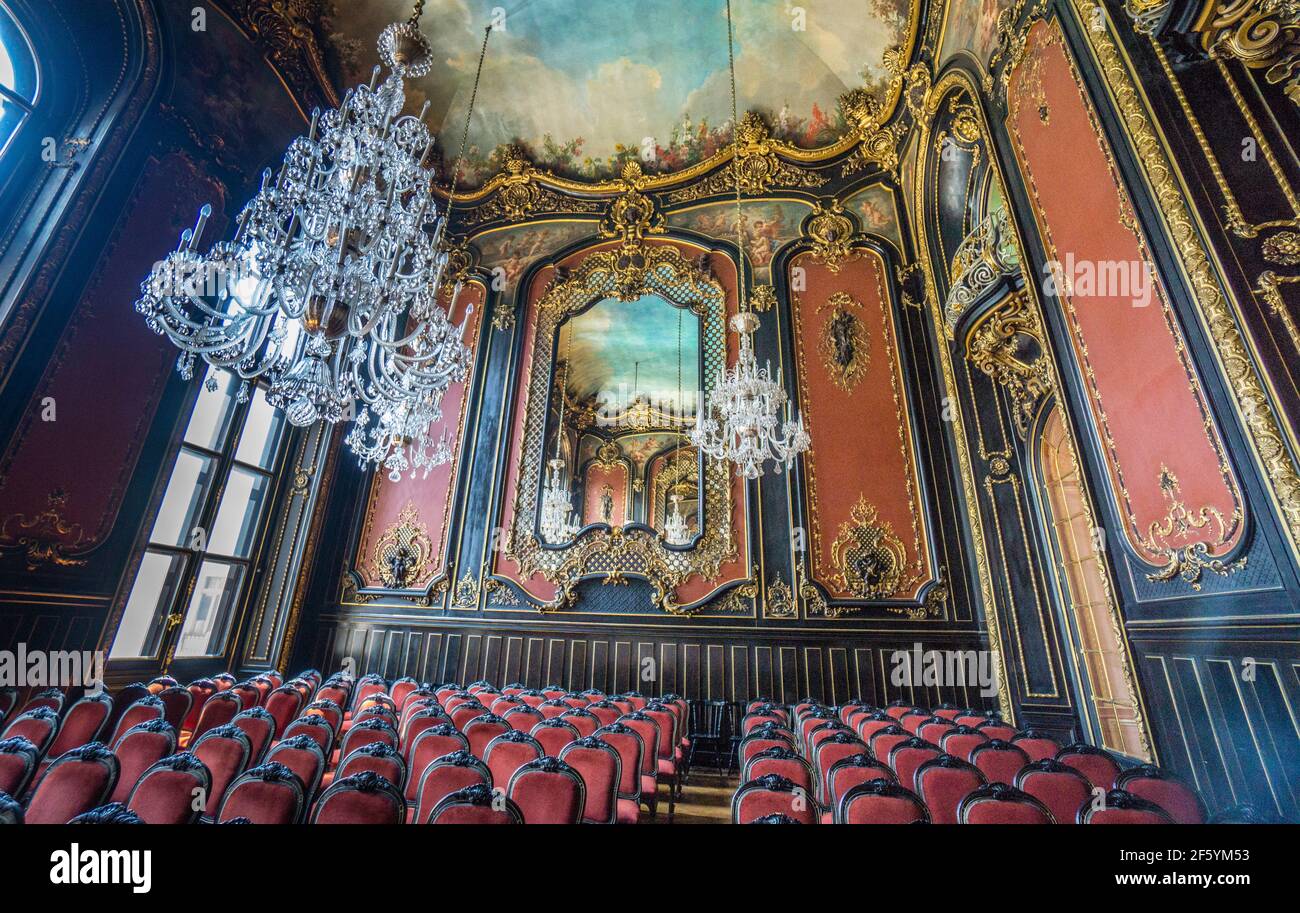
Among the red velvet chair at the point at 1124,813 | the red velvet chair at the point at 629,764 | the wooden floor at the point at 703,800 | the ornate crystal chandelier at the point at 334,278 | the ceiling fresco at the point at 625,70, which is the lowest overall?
the wooden floor at the point at 703,800

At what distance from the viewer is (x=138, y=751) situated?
2.60 meters

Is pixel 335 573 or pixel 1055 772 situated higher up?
pixel 335 573

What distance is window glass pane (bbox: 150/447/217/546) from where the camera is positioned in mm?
6613

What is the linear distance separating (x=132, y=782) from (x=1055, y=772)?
14.3 feet

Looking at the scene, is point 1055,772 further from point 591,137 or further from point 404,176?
point 591,137

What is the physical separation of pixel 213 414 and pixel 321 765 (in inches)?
277

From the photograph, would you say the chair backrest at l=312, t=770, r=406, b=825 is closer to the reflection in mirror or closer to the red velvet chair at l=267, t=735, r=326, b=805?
the red velvet chair at l=267, t=735, r=326, b=805

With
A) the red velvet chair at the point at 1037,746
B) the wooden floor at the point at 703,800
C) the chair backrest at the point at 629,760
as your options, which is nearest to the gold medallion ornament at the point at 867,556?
the wooden floor at the point at 703,800

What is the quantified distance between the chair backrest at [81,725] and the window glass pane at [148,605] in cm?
350

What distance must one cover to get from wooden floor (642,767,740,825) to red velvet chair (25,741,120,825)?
3.07 m

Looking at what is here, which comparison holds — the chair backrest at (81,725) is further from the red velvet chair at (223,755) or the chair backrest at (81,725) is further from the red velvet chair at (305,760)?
the red velvet chair at (305,760)

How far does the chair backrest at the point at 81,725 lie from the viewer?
3193 millimetres
